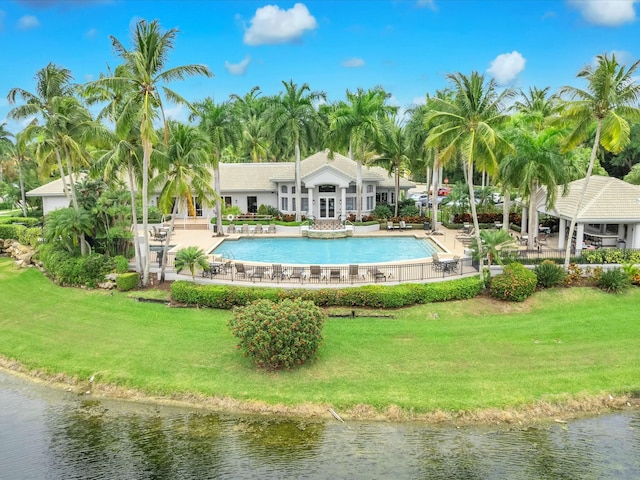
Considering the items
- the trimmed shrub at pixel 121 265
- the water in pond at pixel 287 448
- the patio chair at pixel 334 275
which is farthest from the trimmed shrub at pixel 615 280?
the trimmed shrub at pixel 121 265

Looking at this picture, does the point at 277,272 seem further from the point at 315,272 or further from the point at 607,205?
the point at 607,205

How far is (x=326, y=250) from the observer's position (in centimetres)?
3550

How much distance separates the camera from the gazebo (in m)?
28.5

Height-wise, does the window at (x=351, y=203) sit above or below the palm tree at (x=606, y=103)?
below

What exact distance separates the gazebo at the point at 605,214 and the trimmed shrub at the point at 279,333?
54.5 feet

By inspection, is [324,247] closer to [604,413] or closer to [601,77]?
[601,77]

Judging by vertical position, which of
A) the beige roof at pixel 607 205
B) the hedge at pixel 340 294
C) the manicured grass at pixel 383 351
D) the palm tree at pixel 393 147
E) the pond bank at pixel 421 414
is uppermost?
the palm tree at pixel 393 147

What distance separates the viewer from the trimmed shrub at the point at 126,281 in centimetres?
2667

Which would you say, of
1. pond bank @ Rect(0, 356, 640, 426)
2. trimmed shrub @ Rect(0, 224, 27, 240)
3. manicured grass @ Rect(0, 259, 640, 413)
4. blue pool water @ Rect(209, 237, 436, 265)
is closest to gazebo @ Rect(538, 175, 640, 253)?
manicured grass @ Rect(0, 259, 640, 413)

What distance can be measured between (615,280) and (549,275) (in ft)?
10.1

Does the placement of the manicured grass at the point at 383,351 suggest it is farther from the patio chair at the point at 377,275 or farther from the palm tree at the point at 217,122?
the palm tree at the point at 217,122

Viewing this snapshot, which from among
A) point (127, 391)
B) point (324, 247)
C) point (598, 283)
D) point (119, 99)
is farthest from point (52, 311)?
point (598, 283)

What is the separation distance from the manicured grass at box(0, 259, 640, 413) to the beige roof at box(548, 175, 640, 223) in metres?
5.14

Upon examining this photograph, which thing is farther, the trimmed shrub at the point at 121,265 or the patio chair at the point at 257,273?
the trimmed shrub at the point at 121,265
